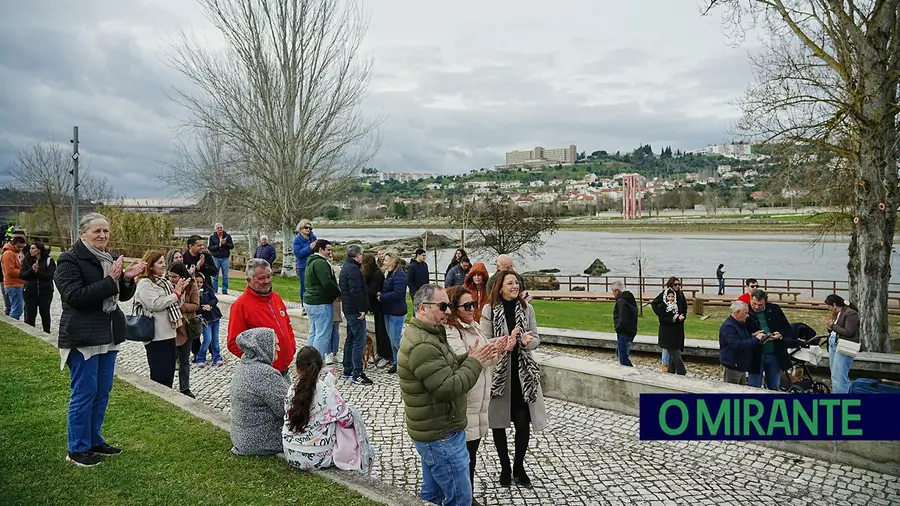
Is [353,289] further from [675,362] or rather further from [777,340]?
[777,340]

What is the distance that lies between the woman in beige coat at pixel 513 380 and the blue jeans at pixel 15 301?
1108 centimetres

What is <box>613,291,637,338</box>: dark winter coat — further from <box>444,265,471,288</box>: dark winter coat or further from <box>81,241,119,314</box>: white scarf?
<box>81,241,119,314</box>: white scarf

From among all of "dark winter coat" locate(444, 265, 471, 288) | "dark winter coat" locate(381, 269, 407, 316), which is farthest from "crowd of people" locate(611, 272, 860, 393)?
"dark winter coat" locate(381, 269, 407, 316)

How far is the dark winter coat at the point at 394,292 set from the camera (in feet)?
26.6

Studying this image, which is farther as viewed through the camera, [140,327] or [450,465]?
[140,327]

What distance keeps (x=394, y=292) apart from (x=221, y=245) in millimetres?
7182

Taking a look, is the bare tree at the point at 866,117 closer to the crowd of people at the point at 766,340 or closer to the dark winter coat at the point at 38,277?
the crowd of people at the point at 766,340

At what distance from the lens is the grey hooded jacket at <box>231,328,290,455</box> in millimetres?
4414

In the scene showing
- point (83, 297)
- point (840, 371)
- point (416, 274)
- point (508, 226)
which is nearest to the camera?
point (83, 297)

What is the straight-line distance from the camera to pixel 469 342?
4.17m

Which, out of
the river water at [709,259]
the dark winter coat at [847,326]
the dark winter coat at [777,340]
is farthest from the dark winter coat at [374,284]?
the river water at [709,259]

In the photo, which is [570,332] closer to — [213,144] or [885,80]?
[885,80]

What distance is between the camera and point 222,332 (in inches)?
455

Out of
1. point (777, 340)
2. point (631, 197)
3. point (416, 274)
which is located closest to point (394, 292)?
point (416, 274)
